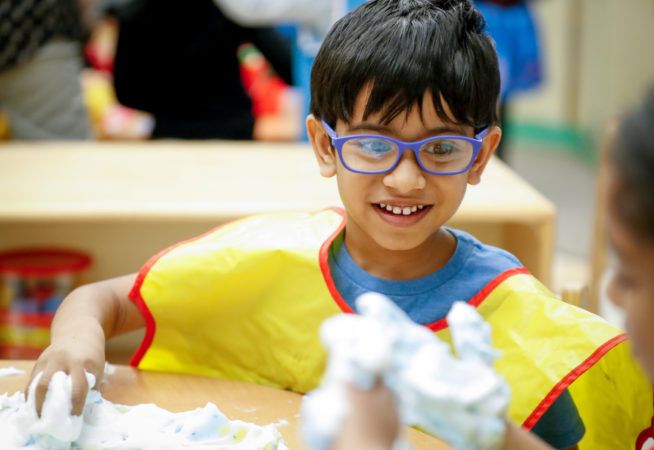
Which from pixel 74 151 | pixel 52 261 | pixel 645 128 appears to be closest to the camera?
pixel 645 128

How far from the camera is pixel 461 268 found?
1356 mm

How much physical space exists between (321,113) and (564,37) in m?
5.22

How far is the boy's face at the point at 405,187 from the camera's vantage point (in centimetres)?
123

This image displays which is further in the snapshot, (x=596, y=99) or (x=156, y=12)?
(x=596, y=99)

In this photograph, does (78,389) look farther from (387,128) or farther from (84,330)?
(387,128)

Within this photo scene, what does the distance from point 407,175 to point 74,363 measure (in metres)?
0.47

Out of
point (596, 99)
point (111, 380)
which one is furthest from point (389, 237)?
point (596, 99)

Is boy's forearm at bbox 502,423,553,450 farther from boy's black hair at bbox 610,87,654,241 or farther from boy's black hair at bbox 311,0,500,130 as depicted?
boy's black hair at bbox 311,0,500,130

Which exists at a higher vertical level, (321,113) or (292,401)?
(321,113)

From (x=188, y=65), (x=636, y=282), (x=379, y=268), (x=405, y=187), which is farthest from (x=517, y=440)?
(x=188, y=65)

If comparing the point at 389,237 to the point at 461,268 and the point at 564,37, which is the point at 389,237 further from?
the point at 564,37

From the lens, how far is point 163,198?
228cm

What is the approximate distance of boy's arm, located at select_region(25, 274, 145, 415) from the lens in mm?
1117

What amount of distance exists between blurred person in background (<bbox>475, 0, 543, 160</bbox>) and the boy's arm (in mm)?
2368
